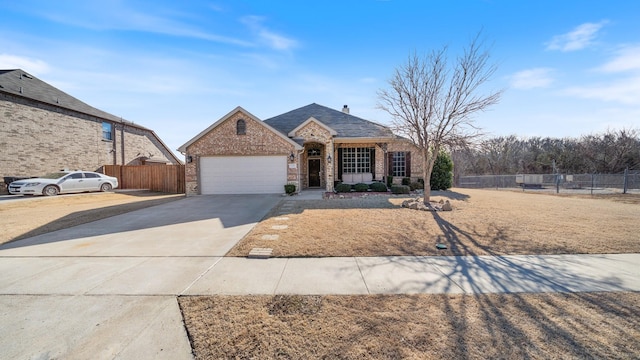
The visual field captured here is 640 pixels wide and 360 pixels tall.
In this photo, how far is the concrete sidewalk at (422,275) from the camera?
3570 millimetres

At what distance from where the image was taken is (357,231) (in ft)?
21.7

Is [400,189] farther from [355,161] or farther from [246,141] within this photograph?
[246,141]

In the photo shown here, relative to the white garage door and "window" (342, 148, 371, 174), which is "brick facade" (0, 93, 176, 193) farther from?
"window" (342, 148, 371, 174)

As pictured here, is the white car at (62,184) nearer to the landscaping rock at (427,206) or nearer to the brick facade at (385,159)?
the brick facade at (385,159)

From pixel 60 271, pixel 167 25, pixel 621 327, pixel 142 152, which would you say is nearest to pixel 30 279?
pixel 60 271

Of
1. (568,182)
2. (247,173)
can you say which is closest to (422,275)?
(247,173)

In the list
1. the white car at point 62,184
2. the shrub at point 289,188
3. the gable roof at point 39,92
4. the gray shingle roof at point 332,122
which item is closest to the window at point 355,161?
the gray shingle roof at point 332,122

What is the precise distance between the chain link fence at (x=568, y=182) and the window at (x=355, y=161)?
541 inches

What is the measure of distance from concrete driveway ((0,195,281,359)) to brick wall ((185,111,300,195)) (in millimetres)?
7399

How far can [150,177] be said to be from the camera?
18688 millimetres

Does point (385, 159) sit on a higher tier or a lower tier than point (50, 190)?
higher

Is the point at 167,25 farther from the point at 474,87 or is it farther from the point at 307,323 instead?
the point at 474,87

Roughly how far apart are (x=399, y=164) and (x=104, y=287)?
15.4m

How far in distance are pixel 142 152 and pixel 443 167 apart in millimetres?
26313
